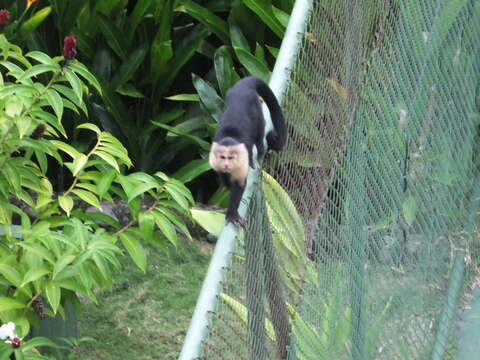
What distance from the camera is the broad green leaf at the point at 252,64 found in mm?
6250

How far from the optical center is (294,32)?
299cm

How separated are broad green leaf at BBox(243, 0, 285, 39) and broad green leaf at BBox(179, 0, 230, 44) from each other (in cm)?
29

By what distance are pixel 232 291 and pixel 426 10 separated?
1595 millimetres

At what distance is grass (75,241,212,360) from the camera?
17.6 ft

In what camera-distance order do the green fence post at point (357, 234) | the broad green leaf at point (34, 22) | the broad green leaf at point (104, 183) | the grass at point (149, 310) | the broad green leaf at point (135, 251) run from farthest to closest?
the broad green leaf at point (34, 22) → the grass at point (149, 310) → the broad green leaf at point (135, 251) → the broad green leaf at point (104, 183) → the green fence post at point (357, 234)

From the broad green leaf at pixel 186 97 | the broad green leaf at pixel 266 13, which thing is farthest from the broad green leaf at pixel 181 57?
the broad green leaf at pixel 266 13

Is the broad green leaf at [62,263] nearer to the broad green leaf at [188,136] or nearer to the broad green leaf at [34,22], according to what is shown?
the broad green leaf at [188,136]

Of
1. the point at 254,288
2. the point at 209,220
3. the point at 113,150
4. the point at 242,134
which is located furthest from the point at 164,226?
the point at 254,288

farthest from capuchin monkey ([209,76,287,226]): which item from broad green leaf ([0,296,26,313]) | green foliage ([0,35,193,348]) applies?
broad green leaf ([0,296,26,313])

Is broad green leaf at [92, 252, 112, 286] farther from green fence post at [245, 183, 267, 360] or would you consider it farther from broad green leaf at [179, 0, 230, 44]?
broad green leaf at [179, 0, 230, 44]

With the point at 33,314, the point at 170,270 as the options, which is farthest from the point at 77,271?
the point at 170,270

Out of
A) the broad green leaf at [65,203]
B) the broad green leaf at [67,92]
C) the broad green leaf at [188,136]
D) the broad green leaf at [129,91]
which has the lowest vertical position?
the broad green leaf at [65,203]

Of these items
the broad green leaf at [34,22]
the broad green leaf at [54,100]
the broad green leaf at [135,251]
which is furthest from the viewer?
the broad green leaf at [34,22]

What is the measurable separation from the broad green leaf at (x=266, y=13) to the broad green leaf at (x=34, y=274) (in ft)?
11.1
